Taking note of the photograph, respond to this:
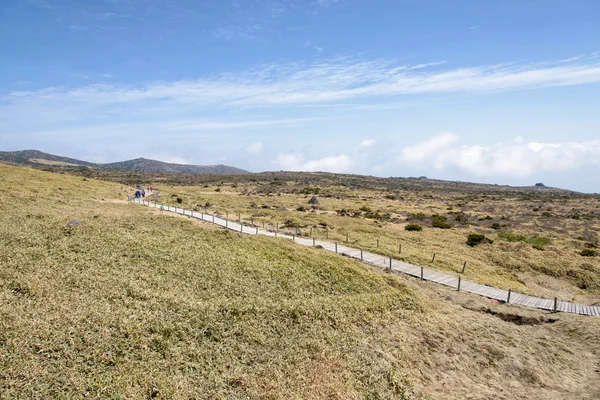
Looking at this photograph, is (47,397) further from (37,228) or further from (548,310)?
(548,310)

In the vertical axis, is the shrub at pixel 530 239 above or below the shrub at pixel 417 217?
below

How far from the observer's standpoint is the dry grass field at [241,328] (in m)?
11.1

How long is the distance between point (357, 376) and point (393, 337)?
3.77m

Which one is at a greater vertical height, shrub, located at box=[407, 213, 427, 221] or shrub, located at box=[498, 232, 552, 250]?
shrub, located at box=[407, 213, 427, 221]

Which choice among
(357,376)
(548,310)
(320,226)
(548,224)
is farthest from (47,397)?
(548,224)

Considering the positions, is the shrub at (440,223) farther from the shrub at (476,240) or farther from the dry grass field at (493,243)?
the shrub at (476,240)

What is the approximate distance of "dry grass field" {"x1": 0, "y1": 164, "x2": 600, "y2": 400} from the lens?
11133 mm

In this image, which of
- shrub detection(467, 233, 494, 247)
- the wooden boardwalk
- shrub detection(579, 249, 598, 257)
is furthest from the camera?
shrub detection(467, 233, 494, 247)

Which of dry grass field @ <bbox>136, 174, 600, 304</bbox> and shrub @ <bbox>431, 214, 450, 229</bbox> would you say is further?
shrub @ <bbox>431, 214, 450, 229</bbox>

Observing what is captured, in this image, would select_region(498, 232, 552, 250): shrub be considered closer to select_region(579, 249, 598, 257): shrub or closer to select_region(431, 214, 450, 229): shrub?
select_region(579, 249, 598, 257): shrub

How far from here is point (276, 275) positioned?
2050 cm

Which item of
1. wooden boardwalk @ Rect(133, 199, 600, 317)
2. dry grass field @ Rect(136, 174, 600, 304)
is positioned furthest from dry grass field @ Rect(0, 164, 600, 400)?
dry grass field @ Rect(136, 174, 600, 304)

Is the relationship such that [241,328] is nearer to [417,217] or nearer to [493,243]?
[493,243]

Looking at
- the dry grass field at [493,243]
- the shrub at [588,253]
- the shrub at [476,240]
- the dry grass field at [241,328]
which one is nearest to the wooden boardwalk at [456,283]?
the dry grass field at [241,328]
